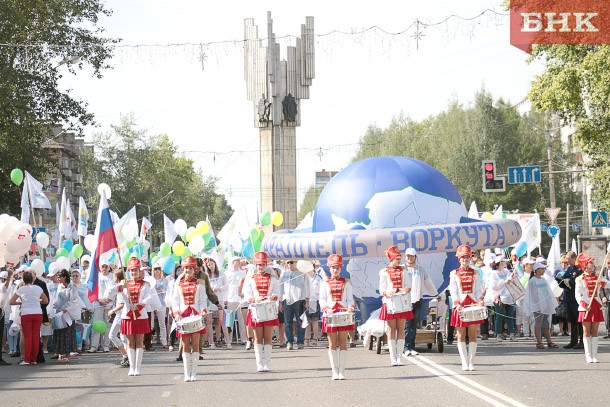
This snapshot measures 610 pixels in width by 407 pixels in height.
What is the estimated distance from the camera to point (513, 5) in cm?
3256

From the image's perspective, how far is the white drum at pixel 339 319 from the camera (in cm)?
1656

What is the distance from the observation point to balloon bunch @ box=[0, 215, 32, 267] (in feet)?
69.1

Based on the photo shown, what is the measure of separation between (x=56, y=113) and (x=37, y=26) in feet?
12.3

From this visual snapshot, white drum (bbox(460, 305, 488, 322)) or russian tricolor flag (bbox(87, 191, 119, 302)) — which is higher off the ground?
russian tricolor flag (bbox(87, 191, 119, 302))

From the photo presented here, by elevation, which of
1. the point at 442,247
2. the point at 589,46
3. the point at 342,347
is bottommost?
the point at 342,347

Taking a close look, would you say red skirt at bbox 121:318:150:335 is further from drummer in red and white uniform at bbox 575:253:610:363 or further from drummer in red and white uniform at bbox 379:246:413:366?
drummer in red and white uniform at bbox 575:253:610:363

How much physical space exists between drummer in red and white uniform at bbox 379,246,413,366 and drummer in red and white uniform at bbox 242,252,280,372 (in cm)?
170

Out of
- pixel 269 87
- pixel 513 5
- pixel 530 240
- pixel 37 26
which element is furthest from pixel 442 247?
pixel 269 87

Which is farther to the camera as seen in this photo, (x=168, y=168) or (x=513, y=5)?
(x=168, y=168)

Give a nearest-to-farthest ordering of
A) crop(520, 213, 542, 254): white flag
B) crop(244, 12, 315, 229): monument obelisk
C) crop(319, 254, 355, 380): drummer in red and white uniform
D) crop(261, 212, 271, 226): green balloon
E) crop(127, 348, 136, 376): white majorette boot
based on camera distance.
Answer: crop(319, 254, 355, 380): drummer in red and white uniform → crop(127, 348, 136, 376): white majorette boot → crop(261, 212, 271, 226): green balloon → crop(520, 213, 542, 254): white flag → crop(244, 12, 315, 229): monument obelisk

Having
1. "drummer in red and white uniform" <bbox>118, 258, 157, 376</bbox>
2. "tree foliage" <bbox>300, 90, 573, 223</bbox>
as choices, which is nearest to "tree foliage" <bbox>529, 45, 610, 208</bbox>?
"drummer in red and white uniform" <bbox>118, 258, 157, 376</bbox>

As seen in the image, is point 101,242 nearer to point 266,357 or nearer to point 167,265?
point 266,357

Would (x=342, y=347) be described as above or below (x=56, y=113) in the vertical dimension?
below

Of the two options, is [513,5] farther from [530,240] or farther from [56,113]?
[56,113]
